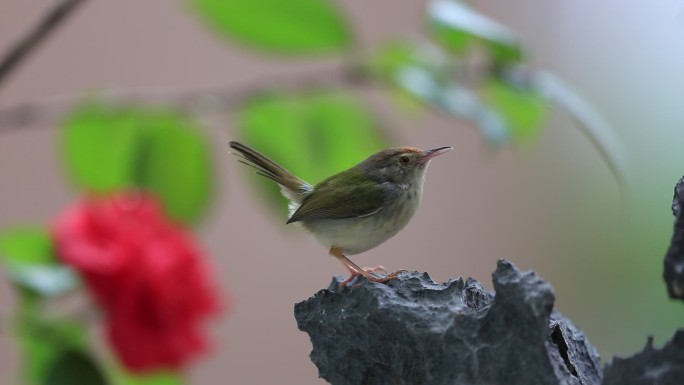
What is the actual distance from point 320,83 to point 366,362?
51cm

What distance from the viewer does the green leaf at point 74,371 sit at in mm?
888

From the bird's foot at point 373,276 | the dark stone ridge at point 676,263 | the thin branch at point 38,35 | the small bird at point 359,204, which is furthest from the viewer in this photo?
the small bird at point 359,204

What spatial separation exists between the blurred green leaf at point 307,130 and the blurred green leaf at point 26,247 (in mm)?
258

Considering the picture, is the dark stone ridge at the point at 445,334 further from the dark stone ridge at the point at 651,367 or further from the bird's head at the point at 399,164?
the bird's head at the point at 399,164

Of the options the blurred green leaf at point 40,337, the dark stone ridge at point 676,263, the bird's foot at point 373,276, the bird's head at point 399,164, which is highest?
the bird's head at point 399,164

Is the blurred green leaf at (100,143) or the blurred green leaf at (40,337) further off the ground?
the blurred green leaf at (100,143)

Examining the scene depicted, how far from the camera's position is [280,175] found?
963mm

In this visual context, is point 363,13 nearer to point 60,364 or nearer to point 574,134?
point 574,134

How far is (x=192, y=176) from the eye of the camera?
38.5 inches

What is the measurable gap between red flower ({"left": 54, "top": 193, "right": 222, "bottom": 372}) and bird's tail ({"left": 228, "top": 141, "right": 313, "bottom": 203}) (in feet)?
0.47

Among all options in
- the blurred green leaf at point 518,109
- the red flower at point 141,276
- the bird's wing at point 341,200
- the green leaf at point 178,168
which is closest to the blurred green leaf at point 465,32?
the blurred green leaf at point 518,109

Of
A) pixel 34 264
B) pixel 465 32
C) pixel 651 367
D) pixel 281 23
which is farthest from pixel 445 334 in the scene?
pixel 34 264

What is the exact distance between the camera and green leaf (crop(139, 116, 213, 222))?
939mm

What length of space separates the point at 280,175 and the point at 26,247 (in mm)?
291
